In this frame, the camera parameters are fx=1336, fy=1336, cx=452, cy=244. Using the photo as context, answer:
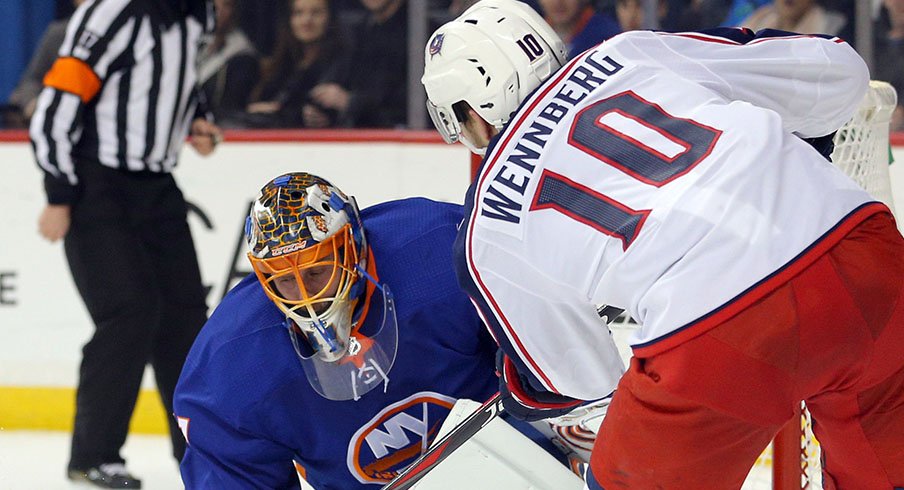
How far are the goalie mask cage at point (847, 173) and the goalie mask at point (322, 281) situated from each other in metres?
0.30

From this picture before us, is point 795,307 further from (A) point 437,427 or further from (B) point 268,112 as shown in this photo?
(B) point 268,112

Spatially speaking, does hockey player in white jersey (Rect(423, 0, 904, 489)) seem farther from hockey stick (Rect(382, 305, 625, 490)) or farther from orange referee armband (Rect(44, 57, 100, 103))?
orange referee armband (Rect(44, 57, 100, 103))

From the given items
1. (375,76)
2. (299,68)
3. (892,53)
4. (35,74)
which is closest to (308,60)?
(299,68)

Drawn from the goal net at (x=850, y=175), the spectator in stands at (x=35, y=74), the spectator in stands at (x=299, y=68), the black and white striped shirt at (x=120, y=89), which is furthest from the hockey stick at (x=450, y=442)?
the spectator in stands at (x=35, y=74)

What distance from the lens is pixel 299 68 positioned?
4.14 meters

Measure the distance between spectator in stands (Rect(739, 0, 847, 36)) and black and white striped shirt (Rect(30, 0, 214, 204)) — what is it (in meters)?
1.54

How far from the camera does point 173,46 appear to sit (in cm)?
335

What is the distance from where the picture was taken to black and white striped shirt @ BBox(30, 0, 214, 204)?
10.4 ft

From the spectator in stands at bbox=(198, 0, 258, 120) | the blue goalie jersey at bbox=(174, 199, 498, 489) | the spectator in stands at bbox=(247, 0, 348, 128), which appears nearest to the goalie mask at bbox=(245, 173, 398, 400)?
the blue goalie jersey at bbox=(174, 199, 498, 489)

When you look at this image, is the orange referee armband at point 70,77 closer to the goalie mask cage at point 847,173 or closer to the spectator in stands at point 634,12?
the goalie mask cage at point 847,173

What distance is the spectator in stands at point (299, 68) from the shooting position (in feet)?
13.4

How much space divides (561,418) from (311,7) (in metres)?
2.47

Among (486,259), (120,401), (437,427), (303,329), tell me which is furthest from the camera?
(120,401)

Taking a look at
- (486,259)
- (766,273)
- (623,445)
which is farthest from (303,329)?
(766,273)
